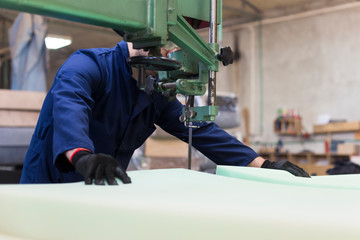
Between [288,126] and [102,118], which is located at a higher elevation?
[102,118]

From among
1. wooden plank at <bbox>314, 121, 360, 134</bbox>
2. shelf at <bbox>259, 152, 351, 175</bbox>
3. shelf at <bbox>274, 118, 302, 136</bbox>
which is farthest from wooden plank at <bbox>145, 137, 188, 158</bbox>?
shelf at <bbox>274, 118, 302, 136</bbox>

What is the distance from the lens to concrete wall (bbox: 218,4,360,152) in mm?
6473

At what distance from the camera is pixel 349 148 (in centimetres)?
591

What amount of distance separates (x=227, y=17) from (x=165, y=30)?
7637 millimetres

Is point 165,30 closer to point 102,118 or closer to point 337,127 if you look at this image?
point 102,118

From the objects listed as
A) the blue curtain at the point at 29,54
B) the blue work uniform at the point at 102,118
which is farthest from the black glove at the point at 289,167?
the blue curtain at the point at 29,54

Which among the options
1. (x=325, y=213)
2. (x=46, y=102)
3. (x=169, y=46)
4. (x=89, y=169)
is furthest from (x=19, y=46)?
(x=325, y=213)

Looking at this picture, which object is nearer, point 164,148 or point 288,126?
point 164,148

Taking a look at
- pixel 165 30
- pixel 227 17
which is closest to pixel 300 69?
pixel 227 17

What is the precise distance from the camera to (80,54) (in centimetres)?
117

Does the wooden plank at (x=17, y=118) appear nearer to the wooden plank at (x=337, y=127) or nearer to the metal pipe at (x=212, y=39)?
the metal pipe at (x=212, y=39)

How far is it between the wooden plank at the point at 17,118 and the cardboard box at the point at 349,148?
5.02 metres

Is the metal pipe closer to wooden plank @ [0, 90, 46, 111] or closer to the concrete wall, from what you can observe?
wooden plank @ [0, 90, 46, 111]

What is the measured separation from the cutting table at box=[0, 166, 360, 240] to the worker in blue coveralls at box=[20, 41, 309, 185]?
14cm
